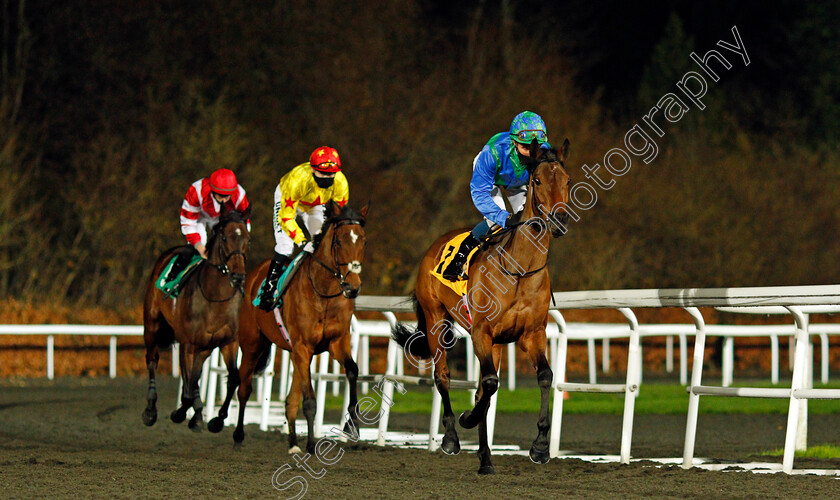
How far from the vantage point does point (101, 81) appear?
21.9 m

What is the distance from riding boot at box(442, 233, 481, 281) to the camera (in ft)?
23.8

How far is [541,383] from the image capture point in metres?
6.74

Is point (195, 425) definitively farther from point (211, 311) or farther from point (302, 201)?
point (302, 201)

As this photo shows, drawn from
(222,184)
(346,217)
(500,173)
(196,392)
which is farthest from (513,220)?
(196,392)

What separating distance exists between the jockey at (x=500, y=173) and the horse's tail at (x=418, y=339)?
2.30 feet

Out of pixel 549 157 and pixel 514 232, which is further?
pixel 514 232

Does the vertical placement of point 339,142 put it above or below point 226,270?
above

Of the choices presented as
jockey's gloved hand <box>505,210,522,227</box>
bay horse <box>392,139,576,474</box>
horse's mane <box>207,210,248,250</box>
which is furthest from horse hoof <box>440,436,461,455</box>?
horse's mane <box>207,210,248,250</box>

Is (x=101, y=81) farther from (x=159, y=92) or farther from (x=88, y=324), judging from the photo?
(x=88, y=324)

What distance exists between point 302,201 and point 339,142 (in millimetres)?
14999

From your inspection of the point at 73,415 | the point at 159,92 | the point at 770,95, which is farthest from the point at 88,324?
the point at 770,95

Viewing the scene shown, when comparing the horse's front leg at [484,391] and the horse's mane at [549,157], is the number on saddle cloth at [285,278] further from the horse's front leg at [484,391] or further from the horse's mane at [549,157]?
the horse's mane at [549,157]

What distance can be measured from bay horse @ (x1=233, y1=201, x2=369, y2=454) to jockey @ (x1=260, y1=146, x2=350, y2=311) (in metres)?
0.21

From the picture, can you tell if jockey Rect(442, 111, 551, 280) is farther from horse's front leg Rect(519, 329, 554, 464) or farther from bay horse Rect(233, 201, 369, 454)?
bay horse Rect(233, 201, 369, 454)
